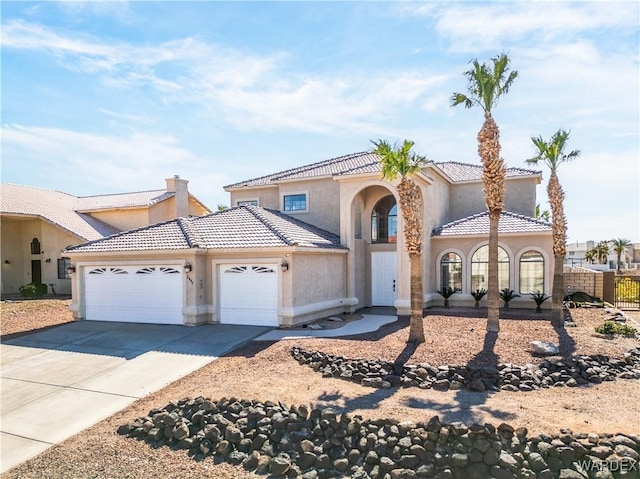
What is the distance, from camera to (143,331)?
1448 cm

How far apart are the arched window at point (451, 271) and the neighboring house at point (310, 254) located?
1.9 inches

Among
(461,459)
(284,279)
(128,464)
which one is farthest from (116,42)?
(461,459)

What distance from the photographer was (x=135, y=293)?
16.1m

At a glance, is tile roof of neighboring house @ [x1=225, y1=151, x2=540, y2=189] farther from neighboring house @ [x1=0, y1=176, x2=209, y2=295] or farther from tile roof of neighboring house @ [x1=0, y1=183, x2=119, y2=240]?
tile roof of neighboring house @ [x1=0, y1=183, x2=119, y2=240]

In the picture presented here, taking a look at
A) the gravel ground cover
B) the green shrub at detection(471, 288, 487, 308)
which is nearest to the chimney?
the gravel ground cover

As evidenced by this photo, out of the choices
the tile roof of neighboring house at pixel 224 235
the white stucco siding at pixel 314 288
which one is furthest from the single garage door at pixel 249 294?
the tile roof of neighboring house at pixel 224 235

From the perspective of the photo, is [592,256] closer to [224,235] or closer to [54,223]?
[224,235]

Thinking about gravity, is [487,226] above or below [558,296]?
above

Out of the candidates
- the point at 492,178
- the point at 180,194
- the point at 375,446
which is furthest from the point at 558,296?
the point at 180,194

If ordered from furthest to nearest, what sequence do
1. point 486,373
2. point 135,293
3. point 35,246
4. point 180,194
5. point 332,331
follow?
point 180,194
point 35,246
point 135,293
point 332,331
point 486,373

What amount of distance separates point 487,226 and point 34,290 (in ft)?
84.2

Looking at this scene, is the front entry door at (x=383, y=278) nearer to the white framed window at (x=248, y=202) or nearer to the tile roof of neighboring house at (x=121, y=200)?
the white framed window at (x=248, y=202)

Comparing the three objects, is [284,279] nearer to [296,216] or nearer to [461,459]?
[296,216]

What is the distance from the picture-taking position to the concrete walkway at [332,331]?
13102 mm
